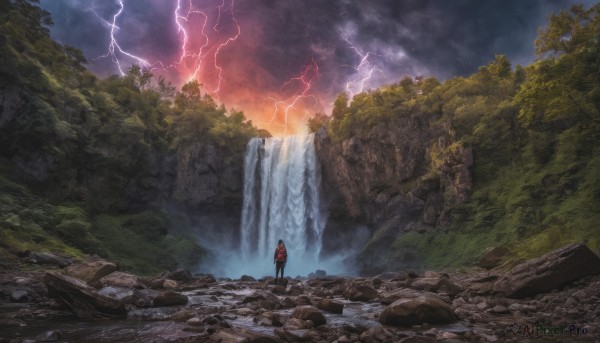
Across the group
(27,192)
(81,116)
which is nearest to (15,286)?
(27,192)

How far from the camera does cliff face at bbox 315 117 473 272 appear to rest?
2786 centimetres

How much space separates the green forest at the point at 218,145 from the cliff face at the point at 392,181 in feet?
3.11

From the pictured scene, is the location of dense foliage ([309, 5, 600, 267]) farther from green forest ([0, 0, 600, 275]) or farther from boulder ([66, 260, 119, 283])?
boulder ([66, 260, 119, 283])

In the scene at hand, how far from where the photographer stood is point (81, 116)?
31.5 metres

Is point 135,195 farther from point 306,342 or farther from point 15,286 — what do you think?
point 306,342

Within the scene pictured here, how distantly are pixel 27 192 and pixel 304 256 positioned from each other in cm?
2363

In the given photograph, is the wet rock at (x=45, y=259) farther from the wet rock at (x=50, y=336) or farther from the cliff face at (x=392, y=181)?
the cliff face at (x=392, y=181)

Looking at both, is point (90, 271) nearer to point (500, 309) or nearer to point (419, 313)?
point (419, 313)

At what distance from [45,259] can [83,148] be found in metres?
19.8

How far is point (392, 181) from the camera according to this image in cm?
3306

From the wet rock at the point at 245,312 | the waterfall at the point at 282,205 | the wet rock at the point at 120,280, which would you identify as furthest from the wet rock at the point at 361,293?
the waterfall at the point at 282,205

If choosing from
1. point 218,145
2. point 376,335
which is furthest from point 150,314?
point 218,145

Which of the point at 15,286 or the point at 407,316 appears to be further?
the point at 15,286

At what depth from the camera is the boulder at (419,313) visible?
712 cm
